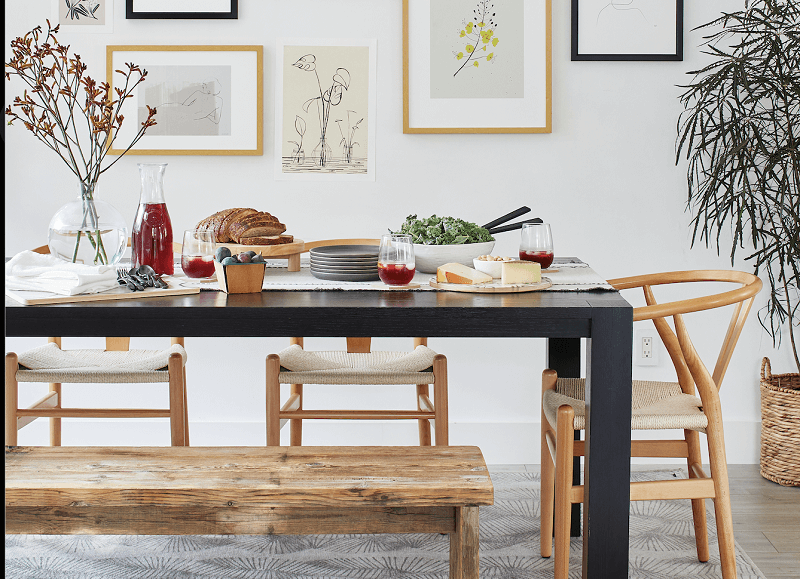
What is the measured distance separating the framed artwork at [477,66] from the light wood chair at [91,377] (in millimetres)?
1287

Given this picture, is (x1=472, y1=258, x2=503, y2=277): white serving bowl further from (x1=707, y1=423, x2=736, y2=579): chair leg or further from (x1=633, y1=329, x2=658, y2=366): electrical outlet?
(x1=633, y1=329, x2=658, y2=366): electrical outlet

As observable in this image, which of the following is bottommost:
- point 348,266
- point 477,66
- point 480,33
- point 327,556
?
point 327,556

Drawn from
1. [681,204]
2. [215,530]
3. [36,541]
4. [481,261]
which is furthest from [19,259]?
[681,204]

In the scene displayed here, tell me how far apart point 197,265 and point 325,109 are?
1282mm

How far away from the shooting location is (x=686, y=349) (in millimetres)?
1762

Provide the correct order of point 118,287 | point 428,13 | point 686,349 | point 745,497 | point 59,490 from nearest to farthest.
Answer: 1. point 59,490
2. point 118,287
3. point 686,349
4. point 745,497
5. point 428,13

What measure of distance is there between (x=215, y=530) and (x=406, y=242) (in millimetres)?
707

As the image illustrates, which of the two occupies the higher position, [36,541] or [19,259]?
[19,259]

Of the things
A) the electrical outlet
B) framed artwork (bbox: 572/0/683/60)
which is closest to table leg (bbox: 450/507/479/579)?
the electrical outlet

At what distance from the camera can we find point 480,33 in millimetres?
2797

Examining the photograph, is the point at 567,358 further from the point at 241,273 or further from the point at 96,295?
the point at 96,295

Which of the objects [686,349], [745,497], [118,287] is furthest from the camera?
[745,497]

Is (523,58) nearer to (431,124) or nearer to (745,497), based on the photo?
(431,124)

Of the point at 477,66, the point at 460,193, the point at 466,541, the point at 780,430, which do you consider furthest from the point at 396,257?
the point at 780,430
